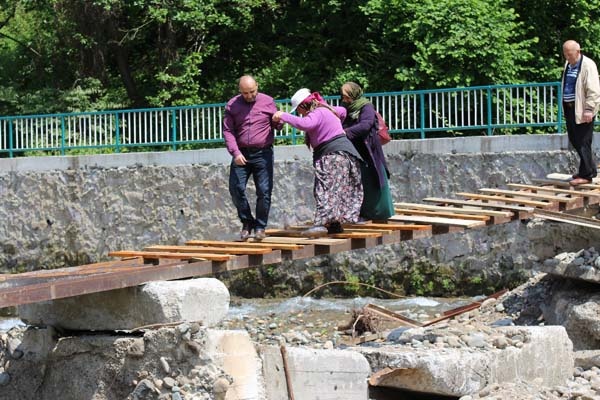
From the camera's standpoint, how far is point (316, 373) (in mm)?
8922

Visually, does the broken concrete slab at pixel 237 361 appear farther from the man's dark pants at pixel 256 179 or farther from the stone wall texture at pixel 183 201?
the stone wall texture at pixel 183 201

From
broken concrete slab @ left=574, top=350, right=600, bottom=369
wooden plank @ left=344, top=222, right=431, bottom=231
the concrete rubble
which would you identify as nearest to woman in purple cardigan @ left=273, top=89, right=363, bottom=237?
wooden plank @ left=344, top=222, right=431, bottom=231

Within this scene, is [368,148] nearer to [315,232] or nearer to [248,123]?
[315,232]

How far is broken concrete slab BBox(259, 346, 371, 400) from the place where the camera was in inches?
344

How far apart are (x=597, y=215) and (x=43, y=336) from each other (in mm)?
6227

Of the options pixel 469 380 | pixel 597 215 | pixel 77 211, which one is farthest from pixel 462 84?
pixel 469 380

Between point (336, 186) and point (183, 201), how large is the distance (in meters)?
9.21

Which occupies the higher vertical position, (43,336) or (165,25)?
(165,25)

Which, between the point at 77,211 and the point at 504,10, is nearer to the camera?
the point at 77,211

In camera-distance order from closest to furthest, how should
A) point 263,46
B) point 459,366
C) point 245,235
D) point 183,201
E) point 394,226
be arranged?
point 459,366
point 245,235
point 394,226
point 183,201
point 263,46

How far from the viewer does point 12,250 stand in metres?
20.7

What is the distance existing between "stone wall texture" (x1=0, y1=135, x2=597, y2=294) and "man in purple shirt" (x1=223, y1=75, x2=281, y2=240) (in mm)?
7072

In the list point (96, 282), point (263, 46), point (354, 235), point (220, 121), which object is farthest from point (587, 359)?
point (263, 46)

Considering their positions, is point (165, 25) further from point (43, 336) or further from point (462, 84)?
point (43, 336)
